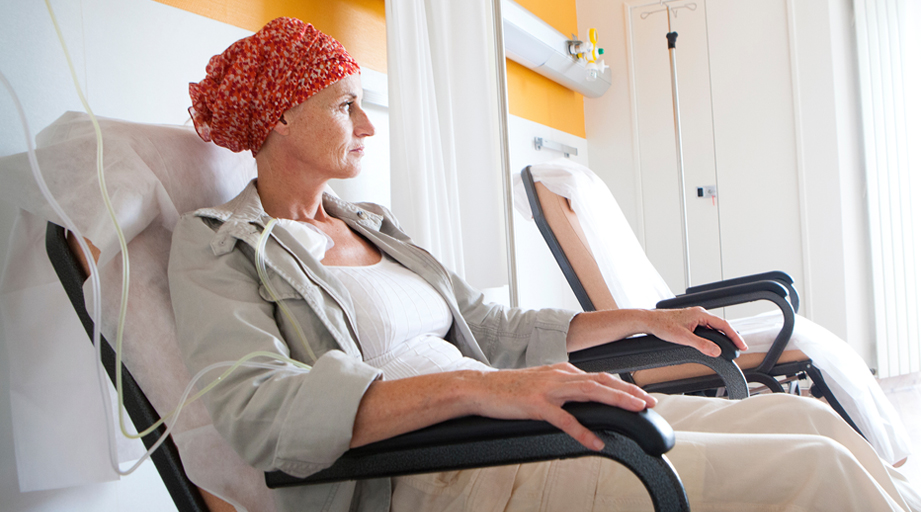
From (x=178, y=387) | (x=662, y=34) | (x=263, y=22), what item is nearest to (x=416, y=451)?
(x=178, y=387)

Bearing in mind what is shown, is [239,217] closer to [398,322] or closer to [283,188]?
[283,188]

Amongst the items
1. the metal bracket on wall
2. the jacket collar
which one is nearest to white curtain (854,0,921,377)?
the metal bracket on wall

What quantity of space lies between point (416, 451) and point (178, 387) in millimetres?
389

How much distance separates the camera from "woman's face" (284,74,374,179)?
3.98 feet

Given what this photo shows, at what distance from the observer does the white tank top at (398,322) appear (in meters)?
1.08

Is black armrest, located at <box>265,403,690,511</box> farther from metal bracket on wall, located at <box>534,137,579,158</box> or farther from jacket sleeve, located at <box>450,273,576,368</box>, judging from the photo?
metal bracket on wall, located at <box>534,137,579,158</box>

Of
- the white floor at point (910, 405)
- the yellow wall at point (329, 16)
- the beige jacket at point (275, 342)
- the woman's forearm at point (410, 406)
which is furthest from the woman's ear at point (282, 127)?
the white floor at point (910, 405)

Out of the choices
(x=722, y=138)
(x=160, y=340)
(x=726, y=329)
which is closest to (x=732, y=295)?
(x=726, y=329)

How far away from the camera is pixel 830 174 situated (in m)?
3.77

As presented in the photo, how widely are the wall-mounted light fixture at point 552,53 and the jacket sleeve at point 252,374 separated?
2.39 m

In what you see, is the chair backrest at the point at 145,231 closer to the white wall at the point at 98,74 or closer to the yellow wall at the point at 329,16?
the white wall at the point at 98,74

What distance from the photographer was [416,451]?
2.30ft

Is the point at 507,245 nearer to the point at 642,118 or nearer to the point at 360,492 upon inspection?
the point at 360,492

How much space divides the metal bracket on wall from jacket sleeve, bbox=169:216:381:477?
2770mm
